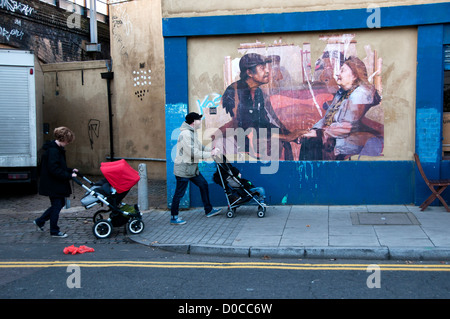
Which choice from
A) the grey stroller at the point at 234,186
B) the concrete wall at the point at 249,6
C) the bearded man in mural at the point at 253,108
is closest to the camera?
the grey stroller at the point at 234,186

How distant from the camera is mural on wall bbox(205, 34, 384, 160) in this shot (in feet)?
29.5

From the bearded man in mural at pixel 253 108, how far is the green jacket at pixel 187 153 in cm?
137

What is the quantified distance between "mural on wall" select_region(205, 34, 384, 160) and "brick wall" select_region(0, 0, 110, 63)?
970 cm

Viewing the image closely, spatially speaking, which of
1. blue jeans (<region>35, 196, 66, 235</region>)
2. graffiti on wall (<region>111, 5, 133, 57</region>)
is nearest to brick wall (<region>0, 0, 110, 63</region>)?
graffiti on wall (<region>111, 5, 133, 57</region>)

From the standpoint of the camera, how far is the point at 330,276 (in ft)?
17.9

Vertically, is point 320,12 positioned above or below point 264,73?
above

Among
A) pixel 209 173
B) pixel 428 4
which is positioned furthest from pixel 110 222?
pixel 428 4

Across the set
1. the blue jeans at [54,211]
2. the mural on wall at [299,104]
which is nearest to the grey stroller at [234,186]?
the mural on wall at [299,104]

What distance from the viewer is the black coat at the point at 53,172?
7.31 metres

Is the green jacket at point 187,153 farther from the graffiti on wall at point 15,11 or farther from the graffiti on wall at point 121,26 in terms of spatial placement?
the graffiti on wall at point 15,11

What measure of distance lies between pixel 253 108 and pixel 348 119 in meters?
1.97
